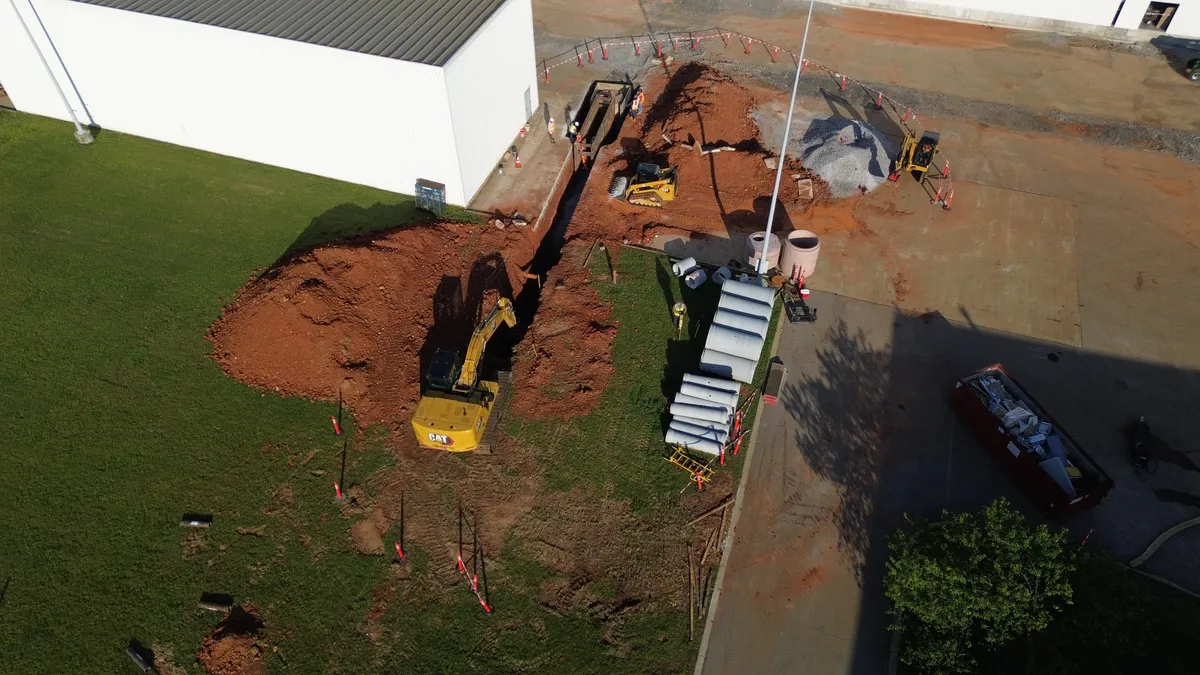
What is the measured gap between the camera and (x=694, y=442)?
19.7 metres

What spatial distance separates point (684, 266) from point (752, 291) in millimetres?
3235

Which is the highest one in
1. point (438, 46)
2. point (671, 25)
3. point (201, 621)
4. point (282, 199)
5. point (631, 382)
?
point (671, 25)

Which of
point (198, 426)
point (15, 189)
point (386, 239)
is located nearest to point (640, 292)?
point (386, 239)

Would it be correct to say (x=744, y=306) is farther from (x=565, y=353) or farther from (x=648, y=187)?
(x=648, y=187)

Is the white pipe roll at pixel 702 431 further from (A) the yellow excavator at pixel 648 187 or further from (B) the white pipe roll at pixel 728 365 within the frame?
(A) the yellow excavator at pixel 648 187

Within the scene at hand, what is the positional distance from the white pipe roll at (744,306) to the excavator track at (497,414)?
22.7 feet

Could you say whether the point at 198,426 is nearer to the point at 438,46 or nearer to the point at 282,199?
the point at 282,199

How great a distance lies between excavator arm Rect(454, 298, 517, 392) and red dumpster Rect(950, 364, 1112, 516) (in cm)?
1357

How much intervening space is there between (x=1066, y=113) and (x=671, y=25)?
19.8 m

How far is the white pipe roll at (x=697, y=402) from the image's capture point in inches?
792

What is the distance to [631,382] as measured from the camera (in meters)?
21.6

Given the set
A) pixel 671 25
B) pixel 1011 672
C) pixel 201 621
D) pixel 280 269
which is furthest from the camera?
pixel 671 25

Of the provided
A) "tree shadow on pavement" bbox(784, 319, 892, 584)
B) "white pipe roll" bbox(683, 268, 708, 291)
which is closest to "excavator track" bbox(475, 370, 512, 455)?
"white pipe roll" bbox(683, 268, 708, 291)

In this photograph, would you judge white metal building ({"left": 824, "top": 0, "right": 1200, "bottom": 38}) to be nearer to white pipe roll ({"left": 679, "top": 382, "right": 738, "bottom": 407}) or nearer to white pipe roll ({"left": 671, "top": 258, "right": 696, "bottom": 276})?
white pipe roll ({"left": 671, "top": 258, "right": 696, "bottom": 276})
